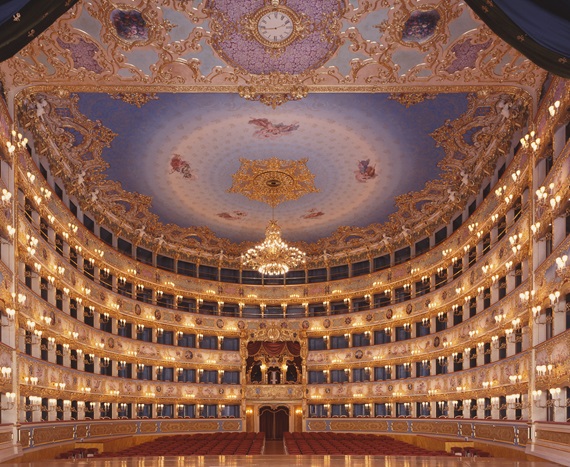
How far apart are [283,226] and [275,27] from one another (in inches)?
836

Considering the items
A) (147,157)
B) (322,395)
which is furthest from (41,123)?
(322,395)

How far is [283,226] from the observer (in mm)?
37750

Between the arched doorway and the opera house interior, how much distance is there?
150 mm

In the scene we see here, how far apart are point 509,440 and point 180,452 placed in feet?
38.5

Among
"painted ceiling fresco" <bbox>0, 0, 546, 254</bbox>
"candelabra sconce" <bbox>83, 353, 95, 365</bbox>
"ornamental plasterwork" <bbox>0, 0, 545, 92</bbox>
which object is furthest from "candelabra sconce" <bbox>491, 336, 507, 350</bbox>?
"candelabra sconce" <bbox>83, 353, 95, 365</bbox>

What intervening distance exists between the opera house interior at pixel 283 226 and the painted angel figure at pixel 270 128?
0.12m

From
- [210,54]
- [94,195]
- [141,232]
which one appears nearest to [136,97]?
[210,54]

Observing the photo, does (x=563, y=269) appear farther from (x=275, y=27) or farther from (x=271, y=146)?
(x=271, y=146)

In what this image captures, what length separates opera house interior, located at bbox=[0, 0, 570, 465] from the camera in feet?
56.7

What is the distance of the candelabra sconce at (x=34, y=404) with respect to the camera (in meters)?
21.4

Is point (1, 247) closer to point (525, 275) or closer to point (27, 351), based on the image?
point (27, 351)

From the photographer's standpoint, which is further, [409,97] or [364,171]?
[364,171]

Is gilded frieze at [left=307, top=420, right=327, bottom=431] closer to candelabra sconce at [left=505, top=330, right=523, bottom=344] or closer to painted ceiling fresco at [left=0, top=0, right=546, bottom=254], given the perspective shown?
painted ceiling fresco at [left=0, top=0, right=546, bottom=254]

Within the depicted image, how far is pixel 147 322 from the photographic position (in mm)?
37312
